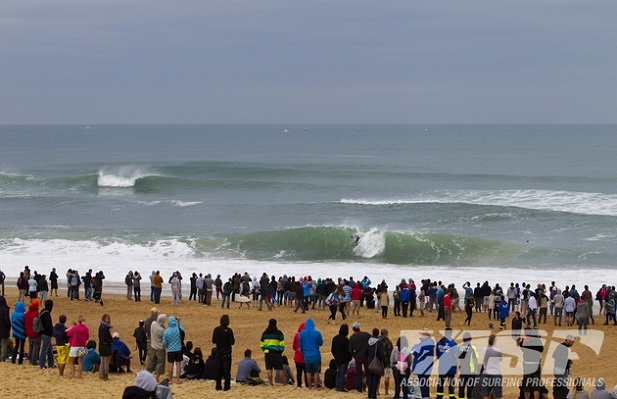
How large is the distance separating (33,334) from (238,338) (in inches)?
257

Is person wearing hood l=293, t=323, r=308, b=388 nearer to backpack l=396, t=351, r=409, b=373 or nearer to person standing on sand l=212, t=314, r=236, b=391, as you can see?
person standing on sand l=212, t=314, r=236, b=391

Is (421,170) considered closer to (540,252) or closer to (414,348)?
(540,252)

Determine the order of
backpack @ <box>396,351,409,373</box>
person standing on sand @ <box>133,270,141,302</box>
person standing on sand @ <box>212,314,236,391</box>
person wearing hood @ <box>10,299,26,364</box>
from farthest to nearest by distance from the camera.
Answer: person standing on sand @ <box>133,270,141,302</box>
person wearing hood @ <box>10,299,26,364</box>
person standing on sand @ <box>212,314,236,391</box>
backpack @ <box>396,351,409,373</box>

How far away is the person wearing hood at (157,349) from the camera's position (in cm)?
1361

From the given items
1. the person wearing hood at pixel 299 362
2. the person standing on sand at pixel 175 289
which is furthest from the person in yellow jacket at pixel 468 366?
the person standing on sand at pixel 175 289

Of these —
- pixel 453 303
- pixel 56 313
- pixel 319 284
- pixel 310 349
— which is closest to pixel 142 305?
pixel 56 313

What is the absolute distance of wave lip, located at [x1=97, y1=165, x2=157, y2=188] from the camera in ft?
225

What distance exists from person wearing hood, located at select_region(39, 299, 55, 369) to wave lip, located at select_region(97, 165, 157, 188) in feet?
176

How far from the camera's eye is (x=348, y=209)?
5184 centimetres

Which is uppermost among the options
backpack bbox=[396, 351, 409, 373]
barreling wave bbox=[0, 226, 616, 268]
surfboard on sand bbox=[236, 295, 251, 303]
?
barreling wave bbox=[0, 226, 616, 268]

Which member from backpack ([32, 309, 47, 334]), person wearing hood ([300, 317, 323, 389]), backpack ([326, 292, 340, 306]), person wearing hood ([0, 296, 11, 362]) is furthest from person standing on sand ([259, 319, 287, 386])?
backpack ([326, 292, 340, 306])

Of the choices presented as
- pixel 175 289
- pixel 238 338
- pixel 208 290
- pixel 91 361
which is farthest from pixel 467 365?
pixel 208 290

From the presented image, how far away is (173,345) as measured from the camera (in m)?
13.6

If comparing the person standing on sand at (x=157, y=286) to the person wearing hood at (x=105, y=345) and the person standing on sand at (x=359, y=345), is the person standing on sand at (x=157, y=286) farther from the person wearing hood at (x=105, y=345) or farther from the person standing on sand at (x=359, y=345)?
the person standing on sand at (x=359, y=345)
